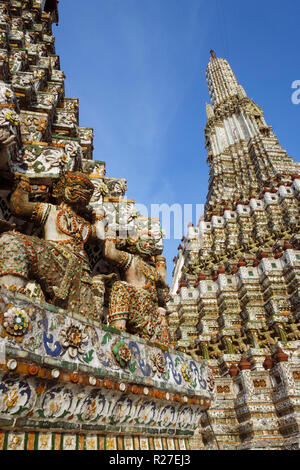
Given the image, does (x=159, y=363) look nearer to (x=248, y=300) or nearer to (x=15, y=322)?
(x=15, y=322)

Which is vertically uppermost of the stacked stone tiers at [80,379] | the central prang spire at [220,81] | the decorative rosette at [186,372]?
the central prang spire at [220,81]

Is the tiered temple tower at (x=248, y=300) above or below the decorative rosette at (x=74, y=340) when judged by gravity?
above

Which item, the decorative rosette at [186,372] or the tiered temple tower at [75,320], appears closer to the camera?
the tiered temple tower at [75,320]

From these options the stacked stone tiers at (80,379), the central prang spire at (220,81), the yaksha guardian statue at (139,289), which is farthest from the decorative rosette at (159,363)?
the central prang spire at (220,81)

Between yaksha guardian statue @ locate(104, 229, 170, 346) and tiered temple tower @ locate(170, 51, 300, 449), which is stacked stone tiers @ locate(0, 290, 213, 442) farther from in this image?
tiered temple tower @ locate(170, 51, 300, 449)

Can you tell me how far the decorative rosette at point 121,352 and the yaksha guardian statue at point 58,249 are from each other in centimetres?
57

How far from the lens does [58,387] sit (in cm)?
230

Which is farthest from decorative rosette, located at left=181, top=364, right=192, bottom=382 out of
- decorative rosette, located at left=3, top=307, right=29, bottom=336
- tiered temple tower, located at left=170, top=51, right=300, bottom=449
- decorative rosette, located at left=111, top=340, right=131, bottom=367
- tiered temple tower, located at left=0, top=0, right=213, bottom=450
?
decorative rosette, located at left=3, top=307, right=29, bottom=336

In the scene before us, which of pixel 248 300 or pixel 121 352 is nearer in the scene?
pixel 121 352

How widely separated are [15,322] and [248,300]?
11632 millimetres

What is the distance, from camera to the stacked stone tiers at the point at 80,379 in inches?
82.3

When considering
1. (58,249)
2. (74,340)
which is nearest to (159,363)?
(74,340)

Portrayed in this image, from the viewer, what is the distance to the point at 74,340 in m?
2.42

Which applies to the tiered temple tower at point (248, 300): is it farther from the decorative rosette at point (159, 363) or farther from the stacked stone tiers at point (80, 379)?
the decorative rosette at point (159, 363)
